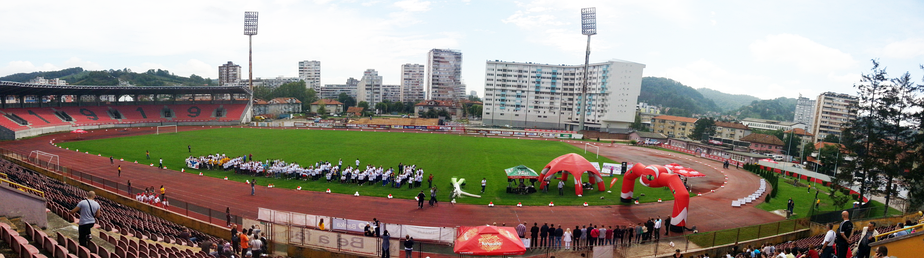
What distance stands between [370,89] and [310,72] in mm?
47754

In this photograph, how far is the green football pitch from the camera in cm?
2442

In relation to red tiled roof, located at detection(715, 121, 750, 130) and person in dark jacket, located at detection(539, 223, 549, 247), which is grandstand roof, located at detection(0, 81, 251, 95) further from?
red tiled roof, located at detection(715, 121, 750, 130)

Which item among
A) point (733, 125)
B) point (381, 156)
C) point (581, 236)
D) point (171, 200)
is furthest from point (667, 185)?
point (733, 125)

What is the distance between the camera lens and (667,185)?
→ 20.8 metres

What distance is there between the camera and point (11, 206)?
9.60 meters

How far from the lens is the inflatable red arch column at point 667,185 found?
1877cm

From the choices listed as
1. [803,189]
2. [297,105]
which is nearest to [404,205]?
[803,189]

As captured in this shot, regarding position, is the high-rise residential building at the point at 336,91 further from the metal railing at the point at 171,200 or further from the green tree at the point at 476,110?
the metal railing at the point at 171,200

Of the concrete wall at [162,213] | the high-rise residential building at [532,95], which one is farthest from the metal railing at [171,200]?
the high-rise residential building at [532,95]

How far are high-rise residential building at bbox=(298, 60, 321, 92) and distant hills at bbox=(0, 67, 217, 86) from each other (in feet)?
130

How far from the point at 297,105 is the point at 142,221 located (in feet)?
347

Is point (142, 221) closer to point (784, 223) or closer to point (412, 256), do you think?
point (412, 256)

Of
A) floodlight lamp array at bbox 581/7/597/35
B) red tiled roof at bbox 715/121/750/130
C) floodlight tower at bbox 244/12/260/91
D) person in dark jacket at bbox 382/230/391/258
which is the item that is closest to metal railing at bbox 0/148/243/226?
person in dark jacket at bbox 382/230/391/258

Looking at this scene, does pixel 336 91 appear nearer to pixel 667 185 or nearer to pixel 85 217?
pixel 667 185
